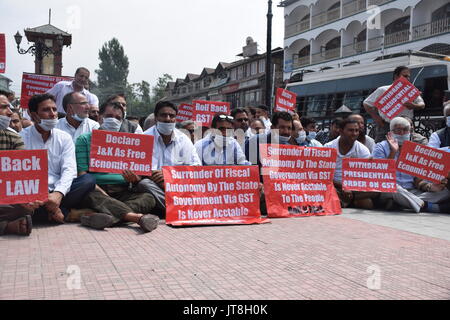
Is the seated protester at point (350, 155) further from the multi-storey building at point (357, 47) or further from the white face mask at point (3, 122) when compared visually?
the multi-storey building at point (357, 47)

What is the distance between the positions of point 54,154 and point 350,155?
4.19 meters

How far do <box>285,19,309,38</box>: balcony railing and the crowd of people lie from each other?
2975cm

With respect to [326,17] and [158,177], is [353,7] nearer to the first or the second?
[326,17]

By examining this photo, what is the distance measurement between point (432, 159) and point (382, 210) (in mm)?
1011

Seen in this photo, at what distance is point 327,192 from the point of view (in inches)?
247

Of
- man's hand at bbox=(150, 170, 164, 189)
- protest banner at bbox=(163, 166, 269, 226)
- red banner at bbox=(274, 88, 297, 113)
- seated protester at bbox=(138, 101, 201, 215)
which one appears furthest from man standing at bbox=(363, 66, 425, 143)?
man's hand at bbox=(150, 170, 164, 189)

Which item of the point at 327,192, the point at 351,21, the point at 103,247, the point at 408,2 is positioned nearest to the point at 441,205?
the point at 327,192

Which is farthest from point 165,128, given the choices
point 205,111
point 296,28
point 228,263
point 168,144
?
point 296,28

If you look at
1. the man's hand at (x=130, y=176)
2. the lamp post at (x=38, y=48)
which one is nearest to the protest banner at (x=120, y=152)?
the man's hand at (x=130, y=176)

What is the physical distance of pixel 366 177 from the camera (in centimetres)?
652

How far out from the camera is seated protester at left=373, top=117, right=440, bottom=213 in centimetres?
661

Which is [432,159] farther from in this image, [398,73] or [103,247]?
[103,247]

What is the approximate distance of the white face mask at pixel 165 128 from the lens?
5.79m
